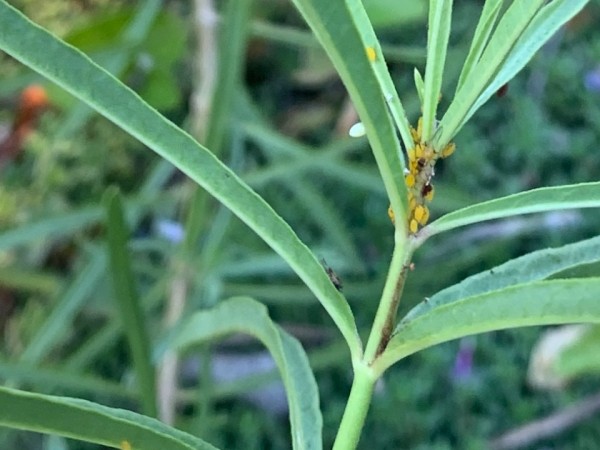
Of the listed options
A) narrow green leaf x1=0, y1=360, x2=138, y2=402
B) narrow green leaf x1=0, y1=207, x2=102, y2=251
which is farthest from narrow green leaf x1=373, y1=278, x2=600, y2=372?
narrow green leaf x1=0, y1=207, x2=102, y2=251

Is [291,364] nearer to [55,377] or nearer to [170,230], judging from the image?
[55,377]

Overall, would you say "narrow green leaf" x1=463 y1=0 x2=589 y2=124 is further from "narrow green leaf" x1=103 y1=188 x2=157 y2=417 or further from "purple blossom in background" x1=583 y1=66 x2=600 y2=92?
"purple blossom in background" x1=583 y1=66 x2=600 y2=92

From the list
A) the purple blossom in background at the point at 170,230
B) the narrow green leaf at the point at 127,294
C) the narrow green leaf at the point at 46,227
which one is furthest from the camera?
the purple blossom in background at the point at 170,230

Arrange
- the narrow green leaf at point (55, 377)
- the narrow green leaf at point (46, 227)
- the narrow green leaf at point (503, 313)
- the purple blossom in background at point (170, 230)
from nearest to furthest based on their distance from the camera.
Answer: the narrow green leaf at point (503, 313)
the narrow green leaf at point (55, 377)
the narrow green leaf at point (46, 227)
the purple blossom in background at point (170, 230)

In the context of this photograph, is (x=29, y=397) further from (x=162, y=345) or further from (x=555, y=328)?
(x=555, y=328)

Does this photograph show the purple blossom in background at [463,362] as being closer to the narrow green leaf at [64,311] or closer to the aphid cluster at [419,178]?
the narrow green leaf at [64,311]

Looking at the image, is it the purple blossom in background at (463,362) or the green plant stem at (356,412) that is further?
the purple blossom in background at (463,362)

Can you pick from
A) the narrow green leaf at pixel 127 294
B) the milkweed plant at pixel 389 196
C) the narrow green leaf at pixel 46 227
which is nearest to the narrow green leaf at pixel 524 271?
the milkweed plant at pixel 389 196

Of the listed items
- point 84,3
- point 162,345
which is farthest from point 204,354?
point 84,3
